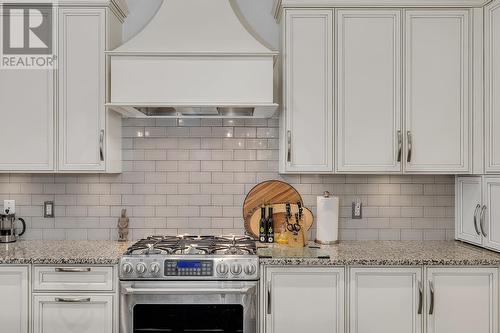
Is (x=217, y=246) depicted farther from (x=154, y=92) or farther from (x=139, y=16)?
(x=139, y=16)

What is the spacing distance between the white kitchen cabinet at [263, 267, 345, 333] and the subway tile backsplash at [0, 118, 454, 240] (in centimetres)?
73

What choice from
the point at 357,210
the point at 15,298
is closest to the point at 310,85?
the point at 357,210

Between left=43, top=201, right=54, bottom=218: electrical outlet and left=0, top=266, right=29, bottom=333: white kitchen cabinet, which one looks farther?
left=43, top=201, right=54, bottom=218: electrical outlet

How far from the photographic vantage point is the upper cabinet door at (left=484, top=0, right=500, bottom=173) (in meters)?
2.82

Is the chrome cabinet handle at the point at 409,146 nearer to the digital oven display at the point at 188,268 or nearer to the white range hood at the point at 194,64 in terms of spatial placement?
the white range hood at the point at 194,64

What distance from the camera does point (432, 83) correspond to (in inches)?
117

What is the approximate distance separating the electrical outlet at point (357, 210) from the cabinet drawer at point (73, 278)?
5.79ft

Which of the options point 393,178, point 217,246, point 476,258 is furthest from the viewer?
point 393,178

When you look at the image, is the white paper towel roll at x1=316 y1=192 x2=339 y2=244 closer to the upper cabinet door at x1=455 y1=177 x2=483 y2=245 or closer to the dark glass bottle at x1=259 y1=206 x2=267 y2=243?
the dark glass bottle at x1=259 y1=206 x2=267 y2=243

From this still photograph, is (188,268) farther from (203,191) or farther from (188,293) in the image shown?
(203,191)

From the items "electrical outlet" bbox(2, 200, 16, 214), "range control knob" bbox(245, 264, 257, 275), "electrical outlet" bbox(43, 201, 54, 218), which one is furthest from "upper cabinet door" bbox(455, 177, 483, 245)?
"electrical outlet" bbox(2, 200, 16, 214)

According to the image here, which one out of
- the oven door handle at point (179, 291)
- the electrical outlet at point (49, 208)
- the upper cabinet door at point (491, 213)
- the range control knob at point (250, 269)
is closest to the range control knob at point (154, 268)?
the oven door handle at point (179, 291)

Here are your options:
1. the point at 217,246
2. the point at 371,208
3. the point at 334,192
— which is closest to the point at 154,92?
the point at 217,246

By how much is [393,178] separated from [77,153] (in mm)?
2269
